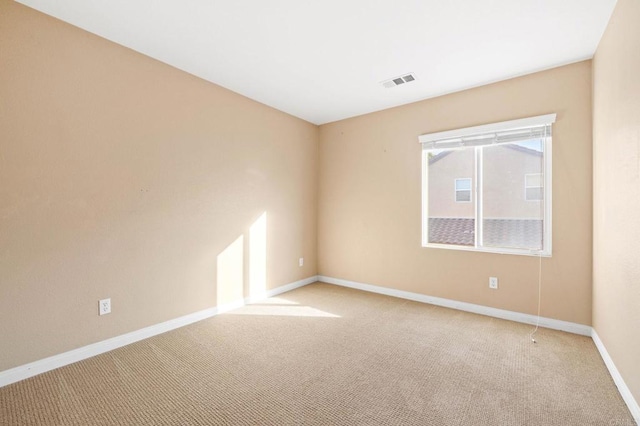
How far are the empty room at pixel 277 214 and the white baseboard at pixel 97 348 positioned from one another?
0.01 m

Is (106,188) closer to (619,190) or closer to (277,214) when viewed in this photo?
(277,214)

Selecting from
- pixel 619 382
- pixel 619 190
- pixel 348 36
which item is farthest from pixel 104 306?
pixel 619 190

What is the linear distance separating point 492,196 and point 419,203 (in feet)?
2.65

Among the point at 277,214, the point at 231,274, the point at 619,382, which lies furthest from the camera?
the point at 277,214

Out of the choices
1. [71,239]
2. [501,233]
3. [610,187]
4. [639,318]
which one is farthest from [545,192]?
[71,239]

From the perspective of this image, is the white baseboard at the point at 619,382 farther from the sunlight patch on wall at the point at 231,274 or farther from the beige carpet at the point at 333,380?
the sunlight patch on wall at the point at 231,274

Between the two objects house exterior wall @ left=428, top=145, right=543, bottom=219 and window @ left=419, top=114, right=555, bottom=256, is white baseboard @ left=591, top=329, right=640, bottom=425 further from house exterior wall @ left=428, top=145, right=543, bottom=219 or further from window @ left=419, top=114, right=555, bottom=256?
house exterior wall @ left=428, top=145, right=543, bottom=219

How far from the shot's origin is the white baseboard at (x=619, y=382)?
1601mm

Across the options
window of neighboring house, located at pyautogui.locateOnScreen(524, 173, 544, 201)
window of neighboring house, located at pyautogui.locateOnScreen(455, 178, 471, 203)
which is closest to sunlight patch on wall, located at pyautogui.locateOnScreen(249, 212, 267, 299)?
window of neighboring house, located at pyautogui.locateOnScreen(455, 178, 471, 203)

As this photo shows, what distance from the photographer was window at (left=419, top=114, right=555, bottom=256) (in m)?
2.92

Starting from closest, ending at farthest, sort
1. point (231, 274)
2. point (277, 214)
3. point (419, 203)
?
point (231, 274)
point (419, 203)
point (277, 214)

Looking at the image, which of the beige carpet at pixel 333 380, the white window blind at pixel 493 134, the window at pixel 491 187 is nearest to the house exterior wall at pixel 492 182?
the window at pixel 491 187

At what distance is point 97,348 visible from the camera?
2305 mm

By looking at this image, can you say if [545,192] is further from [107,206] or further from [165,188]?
Result: [107,206]
